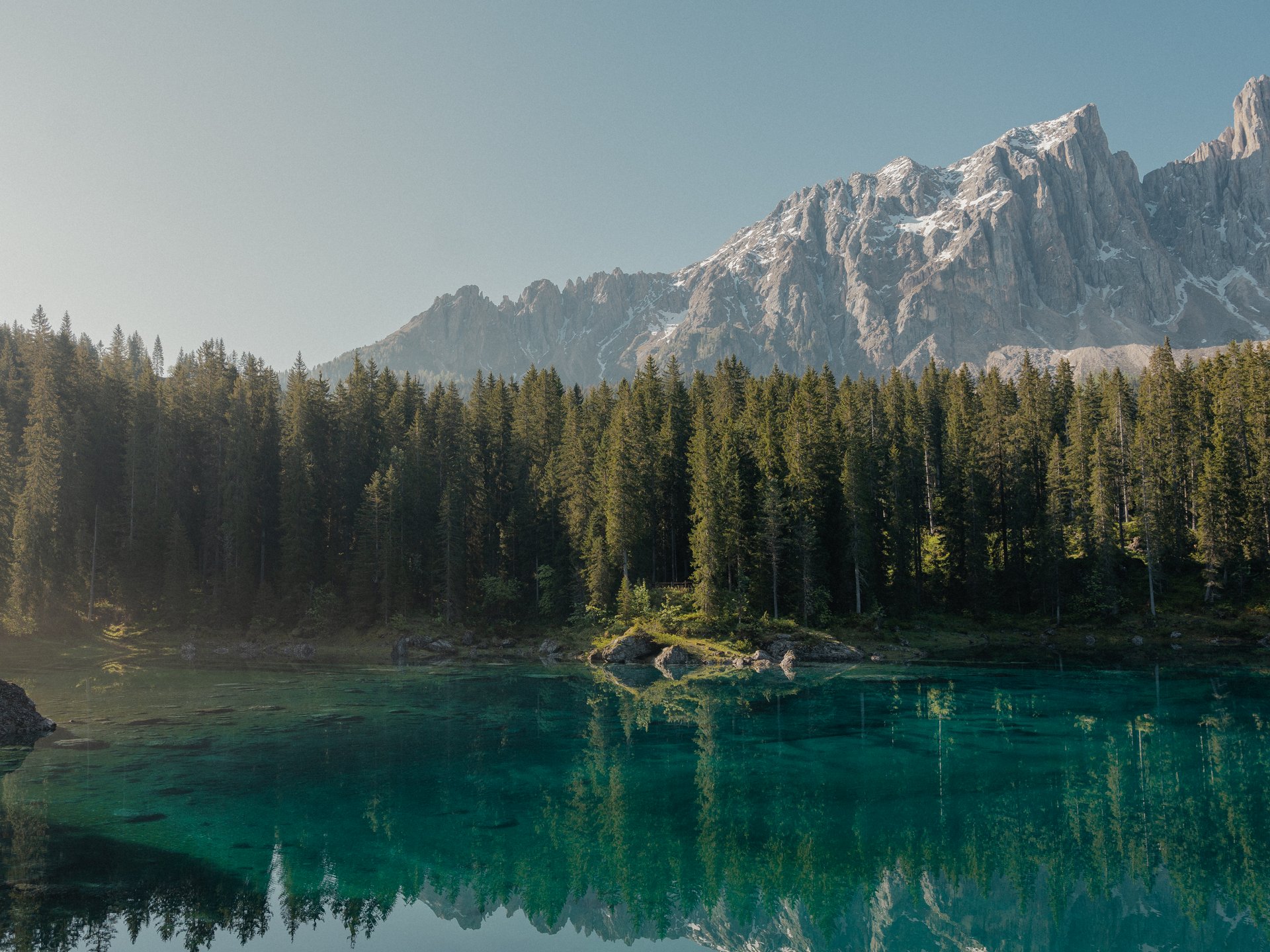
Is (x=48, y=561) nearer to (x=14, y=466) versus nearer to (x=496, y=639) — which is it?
(x=14, y=466)

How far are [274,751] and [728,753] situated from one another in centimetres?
1824

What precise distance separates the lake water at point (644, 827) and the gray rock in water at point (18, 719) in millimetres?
1079

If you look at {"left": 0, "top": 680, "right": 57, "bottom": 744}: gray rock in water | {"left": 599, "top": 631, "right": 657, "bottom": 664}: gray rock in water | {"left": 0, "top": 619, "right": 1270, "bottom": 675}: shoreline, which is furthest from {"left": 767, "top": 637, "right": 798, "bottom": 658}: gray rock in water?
{"left": 0, "top": 680, "right": 57, "bottom": 744}: gray rock in water

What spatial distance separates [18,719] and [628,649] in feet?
129

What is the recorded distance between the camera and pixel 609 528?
66.4m

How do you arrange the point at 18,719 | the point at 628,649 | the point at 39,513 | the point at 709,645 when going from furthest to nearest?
the point at 39,513 < the point at 628,649 < the point at 709,645 < the point at 18,719

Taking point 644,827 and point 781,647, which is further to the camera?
point 781,647

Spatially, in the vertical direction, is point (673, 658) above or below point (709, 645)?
below

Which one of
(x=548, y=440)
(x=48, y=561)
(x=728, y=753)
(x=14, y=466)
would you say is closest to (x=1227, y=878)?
(x=728, y=753)

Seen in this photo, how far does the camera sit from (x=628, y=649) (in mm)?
60781

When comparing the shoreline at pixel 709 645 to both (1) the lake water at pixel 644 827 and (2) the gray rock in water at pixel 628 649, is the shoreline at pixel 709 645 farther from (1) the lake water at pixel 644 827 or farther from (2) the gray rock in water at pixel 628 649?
(1) the lake water at pixel 644 827

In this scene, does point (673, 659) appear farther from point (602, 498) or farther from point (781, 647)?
point (602, 498)

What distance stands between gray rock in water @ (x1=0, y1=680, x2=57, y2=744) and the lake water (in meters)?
1.08

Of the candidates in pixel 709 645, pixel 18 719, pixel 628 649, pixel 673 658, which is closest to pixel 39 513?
pixel 18 719
